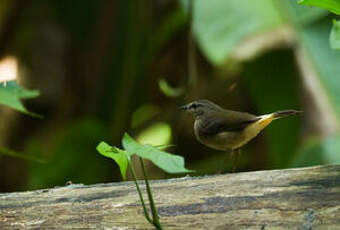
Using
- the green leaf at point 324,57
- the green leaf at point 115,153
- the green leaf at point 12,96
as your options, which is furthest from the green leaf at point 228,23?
the green leaf at point 115,153

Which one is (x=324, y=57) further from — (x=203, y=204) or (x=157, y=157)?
(x=157, y=157)

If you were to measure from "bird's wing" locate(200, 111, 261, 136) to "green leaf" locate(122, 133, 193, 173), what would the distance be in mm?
1498

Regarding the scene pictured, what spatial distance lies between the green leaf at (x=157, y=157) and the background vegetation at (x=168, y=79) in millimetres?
1838

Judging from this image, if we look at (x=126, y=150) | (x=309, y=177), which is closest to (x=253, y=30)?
(x=309, y=177)

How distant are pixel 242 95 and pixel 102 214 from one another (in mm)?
4658

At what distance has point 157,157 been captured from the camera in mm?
1557

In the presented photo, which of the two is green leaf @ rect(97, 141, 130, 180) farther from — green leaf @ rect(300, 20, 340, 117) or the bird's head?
green leaf @ rect(300, 20, 340, 117)

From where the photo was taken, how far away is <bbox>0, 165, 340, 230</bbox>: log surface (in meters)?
1.71

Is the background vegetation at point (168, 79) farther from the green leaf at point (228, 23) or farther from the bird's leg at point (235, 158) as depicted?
A: the bird's leg at point (235, 158)

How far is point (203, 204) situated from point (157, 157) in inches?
14.0

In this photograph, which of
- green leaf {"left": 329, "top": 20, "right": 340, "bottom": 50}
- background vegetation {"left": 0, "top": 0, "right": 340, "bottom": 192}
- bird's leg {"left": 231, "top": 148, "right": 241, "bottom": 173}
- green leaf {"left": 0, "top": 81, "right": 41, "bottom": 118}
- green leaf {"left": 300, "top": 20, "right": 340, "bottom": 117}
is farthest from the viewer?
background vegetation {"left": 0, "top": 0, "right": 340, "bottom": 192}

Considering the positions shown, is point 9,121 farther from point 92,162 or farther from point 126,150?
point 126,150

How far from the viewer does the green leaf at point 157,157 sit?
4.98 feet

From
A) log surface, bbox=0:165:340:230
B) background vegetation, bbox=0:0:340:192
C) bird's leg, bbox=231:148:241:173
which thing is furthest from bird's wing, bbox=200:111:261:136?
log surface, bbox=0:165:340:230
